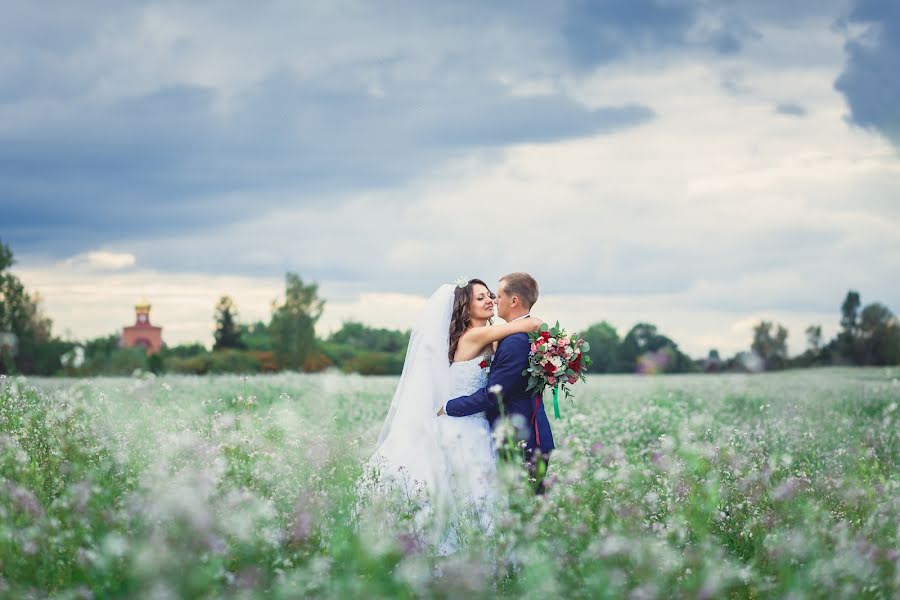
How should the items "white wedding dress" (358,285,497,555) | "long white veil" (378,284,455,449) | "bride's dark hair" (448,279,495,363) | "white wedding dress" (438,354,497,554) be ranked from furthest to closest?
"bride's dark hair" (448,279,495,363), "long white veil" (378,284,455,449), "white wedding dress" (358,285,497,555), "white wedding dress" (438,354,497,554)

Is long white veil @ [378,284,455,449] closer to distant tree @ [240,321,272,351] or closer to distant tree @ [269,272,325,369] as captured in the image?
distant tree @ [269,272,325,369]

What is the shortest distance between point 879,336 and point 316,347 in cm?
4653

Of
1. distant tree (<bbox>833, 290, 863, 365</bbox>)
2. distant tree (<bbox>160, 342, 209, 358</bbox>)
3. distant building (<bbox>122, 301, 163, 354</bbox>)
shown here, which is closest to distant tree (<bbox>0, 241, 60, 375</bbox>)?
distant tree (<bbox>160, 342, 209, 358</bbox>)

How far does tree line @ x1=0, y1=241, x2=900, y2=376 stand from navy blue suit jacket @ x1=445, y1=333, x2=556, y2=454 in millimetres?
31001

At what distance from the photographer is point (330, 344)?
66750 mm

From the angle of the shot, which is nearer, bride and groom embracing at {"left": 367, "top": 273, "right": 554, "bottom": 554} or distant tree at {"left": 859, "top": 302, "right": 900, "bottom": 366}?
bride and groom embracing at {"left": 367, "top": 273, "right": 554, "bottom": 554}

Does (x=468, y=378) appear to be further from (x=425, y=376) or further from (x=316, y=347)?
(x=316, y=347)

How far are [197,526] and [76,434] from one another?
13.9 feet

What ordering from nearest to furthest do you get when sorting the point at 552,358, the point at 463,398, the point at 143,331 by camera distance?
the point at 552,358 → the point at 463,398 → the point at 143,331

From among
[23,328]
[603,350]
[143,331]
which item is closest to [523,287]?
[23,328]

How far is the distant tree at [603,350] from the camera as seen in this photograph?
58.0 meters

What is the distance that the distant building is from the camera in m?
79.0

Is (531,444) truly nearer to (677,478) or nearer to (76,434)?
(677,478)

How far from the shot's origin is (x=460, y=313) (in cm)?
819
